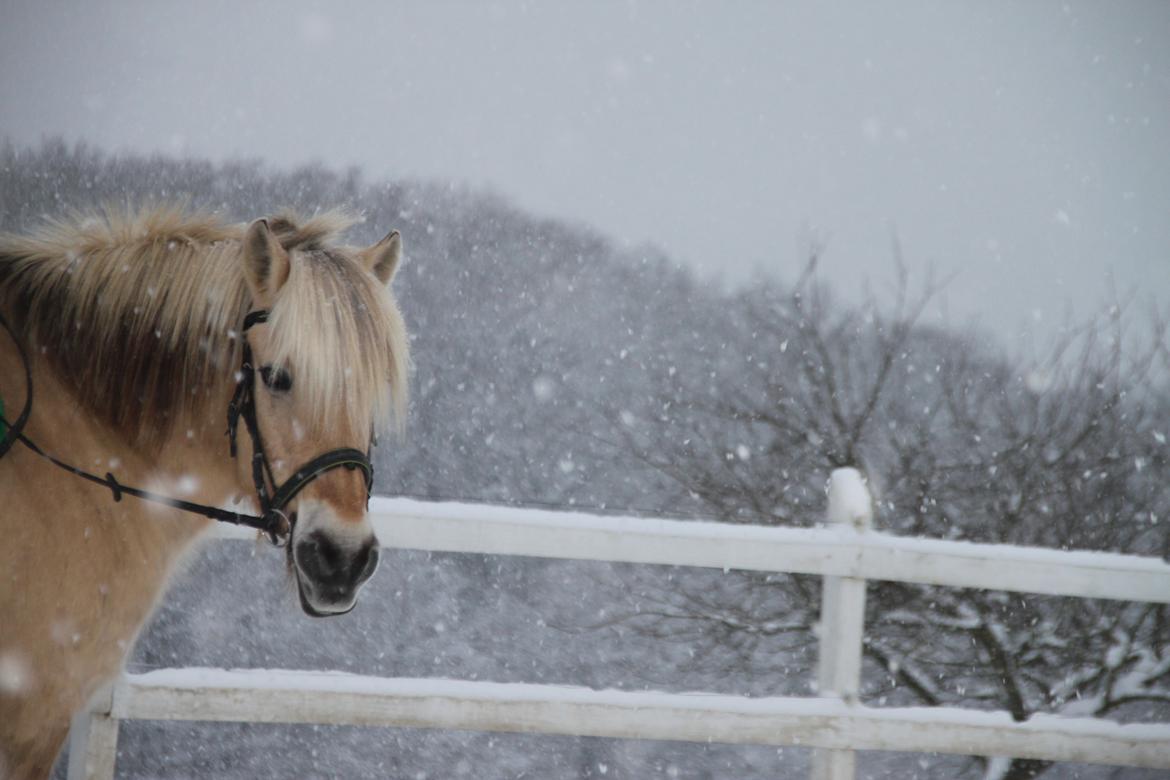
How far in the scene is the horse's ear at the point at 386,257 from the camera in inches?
91.0

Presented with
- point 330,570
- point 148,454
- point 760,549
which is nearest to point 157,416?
point 148,454

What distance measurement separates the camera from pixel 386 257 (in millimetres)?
2344

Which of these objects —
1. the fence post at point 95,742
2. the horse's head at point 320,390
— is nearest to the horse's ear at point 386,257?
the horse's head at point 320,390

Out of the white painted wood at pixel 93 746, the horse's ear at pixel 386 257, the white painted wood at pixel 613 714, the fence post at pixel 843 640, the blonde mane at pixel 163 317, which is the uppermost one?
the horse's ear at pixel 386 257

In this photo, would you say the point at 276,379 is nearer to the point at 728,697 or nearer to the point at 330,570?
the point at 330,570

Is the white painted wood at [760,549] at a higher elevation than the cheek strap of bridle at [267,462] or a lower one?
lower

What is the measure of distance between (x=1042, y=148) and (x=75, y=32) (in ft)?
136

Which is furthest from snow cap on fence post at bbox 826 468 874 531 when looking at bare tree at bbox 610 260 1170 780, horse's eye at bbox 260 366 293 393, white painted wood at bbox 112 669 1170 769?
bare tree at bbox 610 260 1170 780

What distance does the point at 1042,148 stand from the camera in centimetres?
4319

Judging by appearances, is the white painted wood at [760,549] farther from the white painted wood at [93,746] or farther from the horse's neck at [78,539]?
the white painted wood at [93,746]

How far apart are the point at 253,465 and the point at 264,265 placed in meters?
0.46

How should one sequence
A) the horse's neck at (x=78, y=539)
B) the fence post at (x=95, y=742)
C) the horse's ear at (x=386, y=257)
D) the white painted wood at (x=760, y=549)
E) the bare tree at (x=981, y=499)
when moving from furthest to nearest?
the bare tree at (x=981, y=499), the white painted wood at (x=760, y=549), the fence post at (x=95, y=742), the horse's ear at (x=386, y=257), the horse's neck at (x=78, y=539)

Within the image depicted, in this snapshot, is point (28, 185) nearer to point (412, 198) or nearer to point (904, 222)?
point (412, 198)

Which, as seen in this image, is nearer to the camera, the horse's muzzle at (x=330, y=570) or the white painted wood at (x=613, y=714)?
the horse's muzzle at (x=330, y=570)
